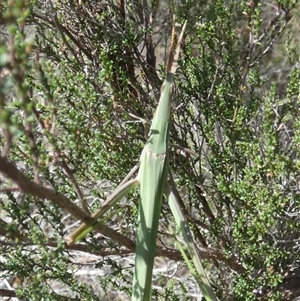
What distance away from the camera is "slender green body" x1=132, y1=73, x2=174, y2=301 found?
1.23 m

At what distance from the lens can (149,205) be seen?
1.23 metres

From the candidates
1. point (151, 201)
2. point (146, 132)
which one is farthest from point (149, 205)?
point (146, 132)

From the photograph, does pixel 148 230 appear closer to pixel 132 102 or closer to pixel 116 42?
pixel 132 102

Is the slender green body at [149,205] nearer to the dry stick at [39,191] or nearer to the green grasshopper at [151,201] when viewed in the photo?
the green grasshopper at [151,201]

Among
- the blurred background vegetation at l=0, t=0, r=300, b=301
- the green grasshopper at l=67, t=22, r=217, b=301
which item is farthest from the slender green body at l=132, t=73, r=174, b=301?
the blurred background vegetation at l=0, t=0, r=300, b=301

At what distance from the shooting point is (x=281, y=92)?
3779 millimetres

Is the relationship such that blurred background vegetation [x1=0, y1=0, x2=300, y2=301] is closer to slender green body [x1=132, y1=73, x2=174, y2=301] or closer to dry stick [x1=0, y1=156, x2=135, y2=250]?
slender green body [x1=132, y1=73, x2=174, y2=301]

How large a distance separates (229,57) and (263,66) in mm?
2427

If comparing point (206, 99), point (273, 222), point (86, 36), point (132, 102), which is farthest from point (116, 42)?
point (273, 222)

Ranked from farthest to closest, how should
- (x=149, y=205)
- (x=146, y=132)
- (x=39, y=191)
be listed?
(x=146, y=132) → (x=149, y=205) → (x=39, y=191)

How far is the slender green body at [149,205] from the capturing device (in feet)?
4.05

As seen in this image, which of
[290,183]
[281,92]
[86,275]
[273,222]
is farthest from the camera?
[281,92]

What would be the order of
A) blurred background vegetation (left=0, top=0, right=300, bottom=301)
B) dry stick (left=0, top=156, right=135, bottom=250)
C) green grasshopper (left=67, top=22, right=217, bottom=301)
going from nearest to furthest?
dry stick (left=0, top=156, right=135, bottom=250) → green grasshopper (left=67, top=22, right=217, bottom=301) → blurred background vegetation (left=0, top=0, right=300, bottom=301)

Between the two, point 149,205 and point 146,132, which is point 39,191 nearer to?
point 149,205
